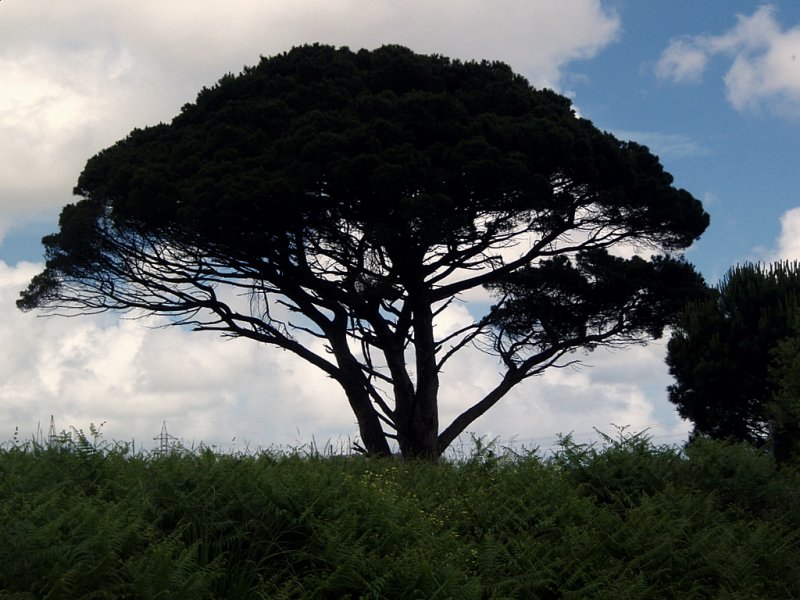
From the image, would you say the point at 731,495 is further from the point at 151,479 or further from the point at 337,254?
the point at 337,254

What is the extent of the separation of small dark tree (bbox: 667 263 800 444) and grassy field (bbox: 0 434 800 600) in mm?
10833

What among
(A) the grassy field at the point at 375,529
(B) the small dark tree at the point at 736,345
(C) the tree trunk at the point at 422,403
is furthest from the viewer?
(B) the small dark tree at the point at 736,345

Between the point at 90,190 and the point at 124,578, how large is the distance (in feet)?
60.8

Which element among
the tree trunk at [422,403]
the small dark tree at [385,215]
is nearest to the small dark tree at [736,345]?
the small dark tree at [385,215]

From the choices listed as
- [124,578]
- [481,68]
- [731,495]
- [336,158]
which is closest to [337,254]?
[336,158]

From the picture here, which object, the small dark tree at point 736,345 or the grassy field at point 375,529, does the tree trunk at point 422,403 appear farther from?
the grassy field at point 375,529

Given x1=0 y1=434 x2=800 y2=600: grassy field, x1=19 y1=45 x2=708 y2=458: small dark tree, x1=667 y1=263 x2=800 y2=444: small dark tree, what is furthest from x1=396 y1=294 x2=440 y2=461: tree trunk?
x1=0 y1=434 x2=800 y2=600: grassy field

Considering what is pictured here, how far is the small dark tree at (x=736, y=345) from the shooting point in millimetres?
21516

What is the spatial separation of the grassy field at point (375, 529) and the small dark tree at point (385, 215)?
28.9 ft

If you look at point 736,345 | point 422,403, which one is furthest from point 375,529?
point 736,345

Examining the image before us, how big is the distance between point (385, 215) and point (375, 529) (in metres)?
12.0

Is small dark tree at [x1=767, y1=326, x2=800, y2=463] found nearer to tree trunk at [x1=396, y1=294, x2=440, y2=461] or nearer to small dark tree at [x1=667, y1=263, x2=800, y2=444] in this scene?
small dark tree at [x1=667, y1=263, x2=800, y2=444]

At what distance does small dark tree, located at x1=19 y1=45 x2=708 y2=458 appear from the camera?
1873 cm

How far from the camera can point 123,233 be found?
2136 centimetres
